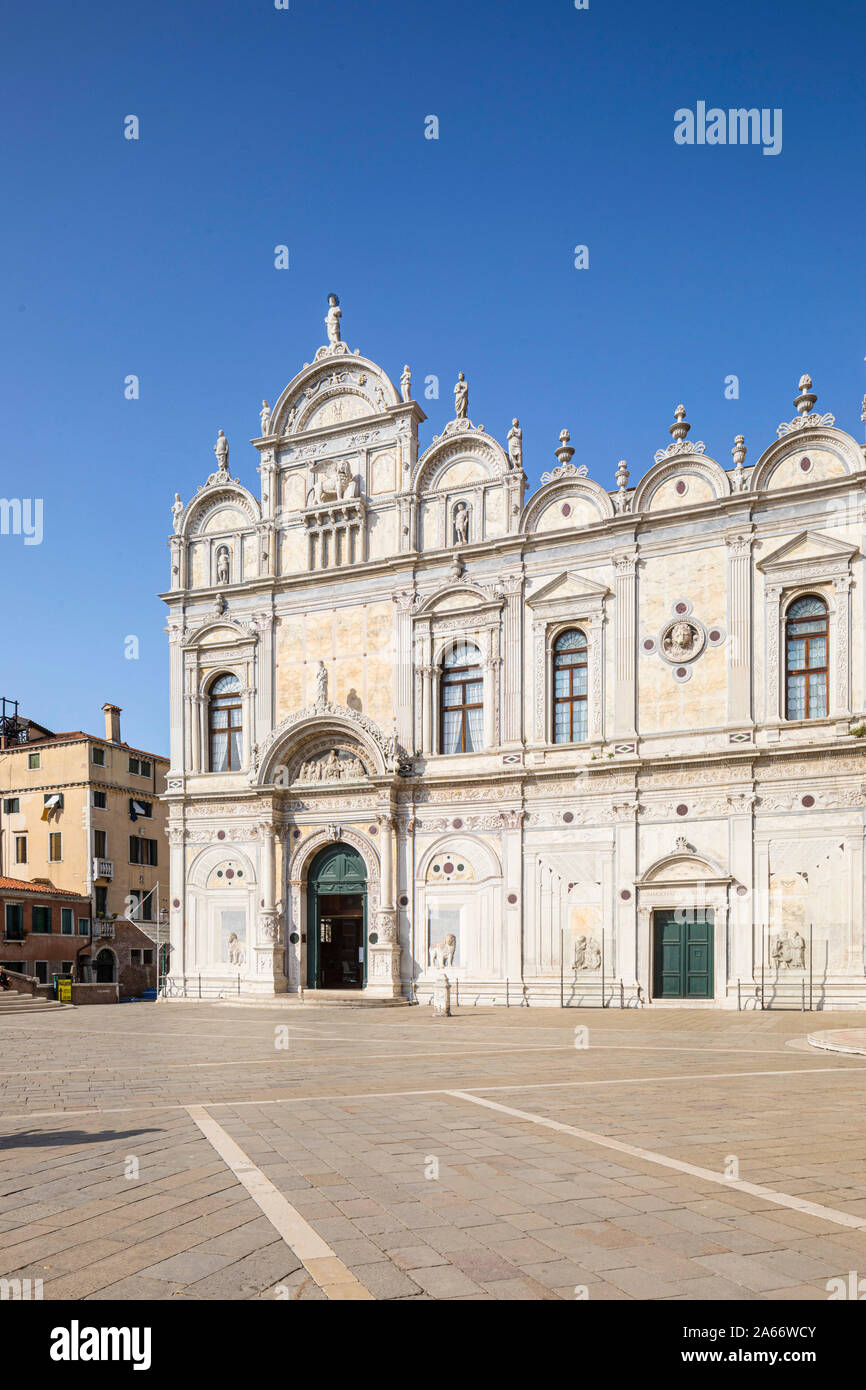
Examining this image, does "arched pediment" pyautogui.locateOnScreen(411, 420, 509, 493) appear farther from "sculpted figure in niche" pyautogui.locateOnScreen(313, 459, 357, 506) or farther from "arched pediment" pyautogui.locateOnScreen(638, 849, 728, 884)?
"arched pediment" pyautogui.locateOnScreen(638, 849, 728, 884)

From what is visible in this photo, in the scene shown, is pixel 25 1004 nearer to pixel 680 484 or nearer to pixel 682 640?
pixel 682 640

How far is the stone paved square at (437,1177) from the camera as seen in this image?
5.47 metres

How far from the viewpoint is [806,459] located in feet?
85.5

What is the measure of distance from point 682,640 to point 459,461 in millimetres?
8603

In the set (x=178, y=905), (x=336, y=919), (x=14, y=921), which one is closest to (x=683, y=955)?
(x=336, y=919)

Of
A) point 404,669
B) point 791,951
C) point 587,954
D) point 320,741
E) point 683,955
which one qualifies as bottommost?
point 587,954

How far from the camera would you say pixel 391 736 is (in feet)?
101

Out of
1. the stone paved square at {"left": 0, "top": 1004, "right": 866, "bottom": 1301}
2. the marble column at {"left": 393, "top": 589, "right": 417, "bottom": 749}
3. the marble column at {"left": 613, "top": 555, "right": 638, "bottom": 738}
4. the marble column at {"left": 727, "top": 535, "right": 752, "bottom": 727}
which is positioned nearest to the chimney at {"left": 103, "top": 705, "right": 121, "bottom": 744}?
the marble column at {"left": 393, "top": 589, "right": 417, "bottom": 749}

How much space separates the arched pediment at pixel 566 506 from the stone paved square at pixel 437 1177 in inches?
645

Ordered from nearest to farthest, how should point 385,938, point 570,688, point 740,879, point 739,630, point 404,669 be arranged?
point 740,879
point 739,630
point 570,688
point 385,938
point 404,669

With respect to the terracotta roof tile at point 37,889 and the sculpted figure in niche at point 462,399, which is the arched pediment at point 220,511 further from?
the terracotta roof tile at point 37,889

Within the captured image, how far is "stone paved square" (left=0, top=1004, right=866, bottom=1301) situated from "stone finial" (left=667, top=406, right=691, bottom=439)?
17179mm

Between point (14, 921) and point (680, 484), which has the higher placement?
point (680, 484)

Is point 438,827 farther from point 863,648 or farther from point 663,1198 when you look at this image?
point 663,1198
